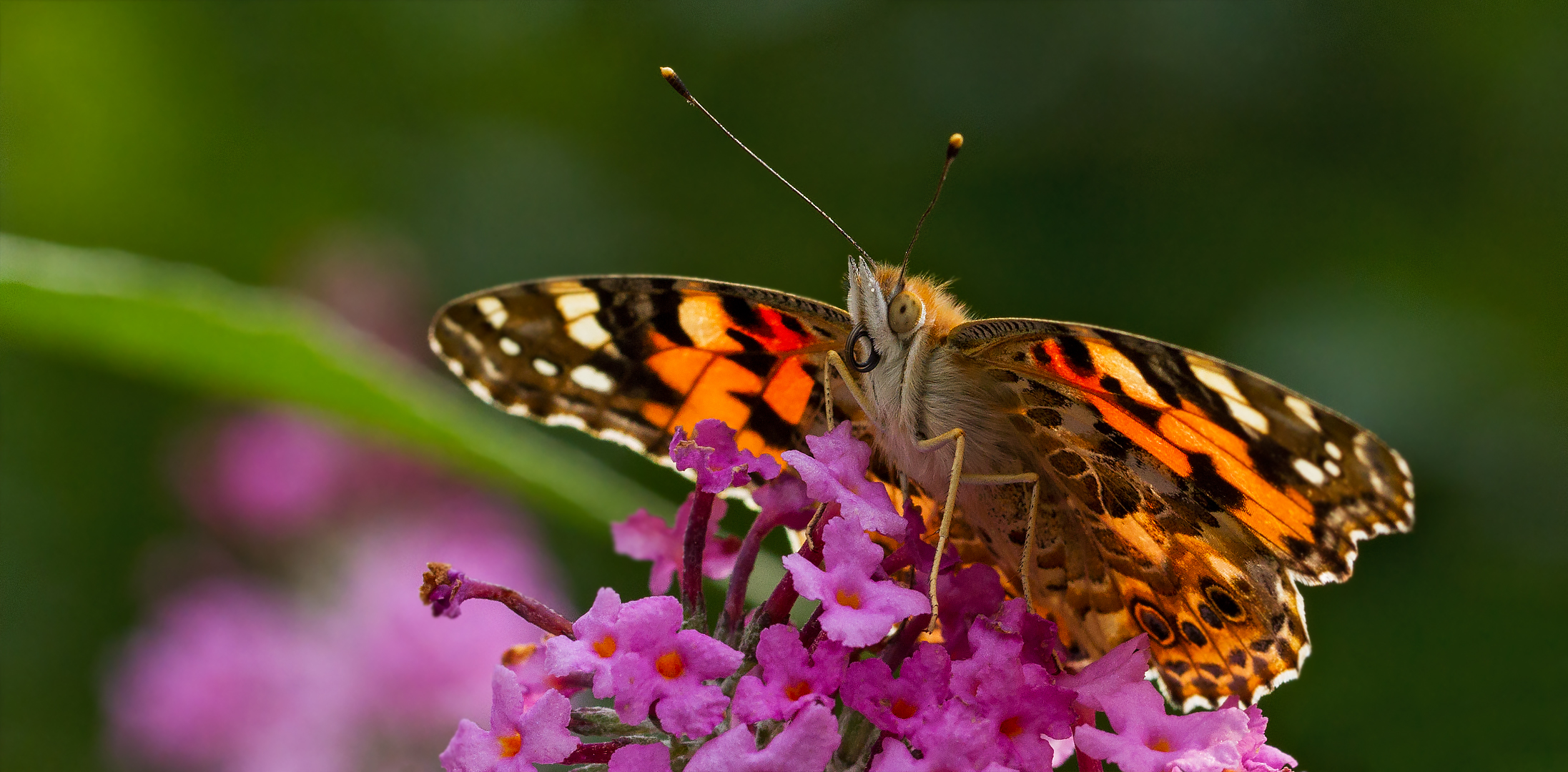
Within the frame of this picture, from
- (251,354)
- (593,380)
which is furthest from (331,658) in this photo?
(593,380)

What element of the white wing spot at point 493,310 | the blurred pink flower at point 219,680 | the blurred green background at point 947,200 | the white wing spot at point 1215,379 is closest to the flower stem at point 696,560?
the white wing spot at point 493,310

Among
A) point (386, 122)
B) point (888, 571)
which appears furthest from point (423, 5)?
point (888, 571)

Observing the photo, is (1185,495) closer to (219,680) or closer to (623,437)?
(623,437)

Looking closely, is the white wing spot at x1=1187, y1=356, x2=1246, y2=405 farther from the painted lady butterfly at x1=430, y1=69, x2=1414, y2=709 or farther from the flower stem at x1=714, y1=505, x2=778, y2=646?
the flower stem at x1=714, y1=505, x2=778, y2=646

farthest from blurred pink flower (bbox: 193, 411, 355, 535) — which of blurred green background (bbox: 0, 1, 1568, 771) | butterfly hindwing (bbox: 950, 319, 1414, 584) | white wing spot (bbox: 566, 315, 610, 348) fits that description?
butterfly hindwing (bbox: 950, 319, 1414, 584)

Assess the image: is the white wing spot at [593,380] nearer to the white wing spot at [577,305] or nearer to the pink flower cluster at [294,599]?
the white wing spot at [577,305]

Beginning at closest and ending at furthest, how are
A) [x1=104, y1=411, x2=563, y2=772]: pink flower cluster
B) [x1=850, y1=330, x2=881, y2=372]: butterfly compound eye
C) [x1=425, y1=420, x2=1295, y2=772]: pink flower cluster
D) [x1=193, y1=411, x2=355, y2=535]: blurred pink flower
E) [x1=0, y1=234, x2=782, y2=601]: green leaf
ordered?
[x1=425, y1=420, x2=1295, y2=772]: pink flower cluster, [x1=850, y1=330, x2=881, y2=372]: butterfly compound eye, [x1=0, y1=234, x2=782, y2=601]: green leaf, [x1=104, y1=411, x2=563, y2=772]: pink flower cluster, [x1=193, y1=411, x2=355, y2=535]: blurred pink flower

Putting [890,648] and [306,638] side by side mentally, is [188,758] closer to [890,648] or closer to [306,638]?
[306,638]
